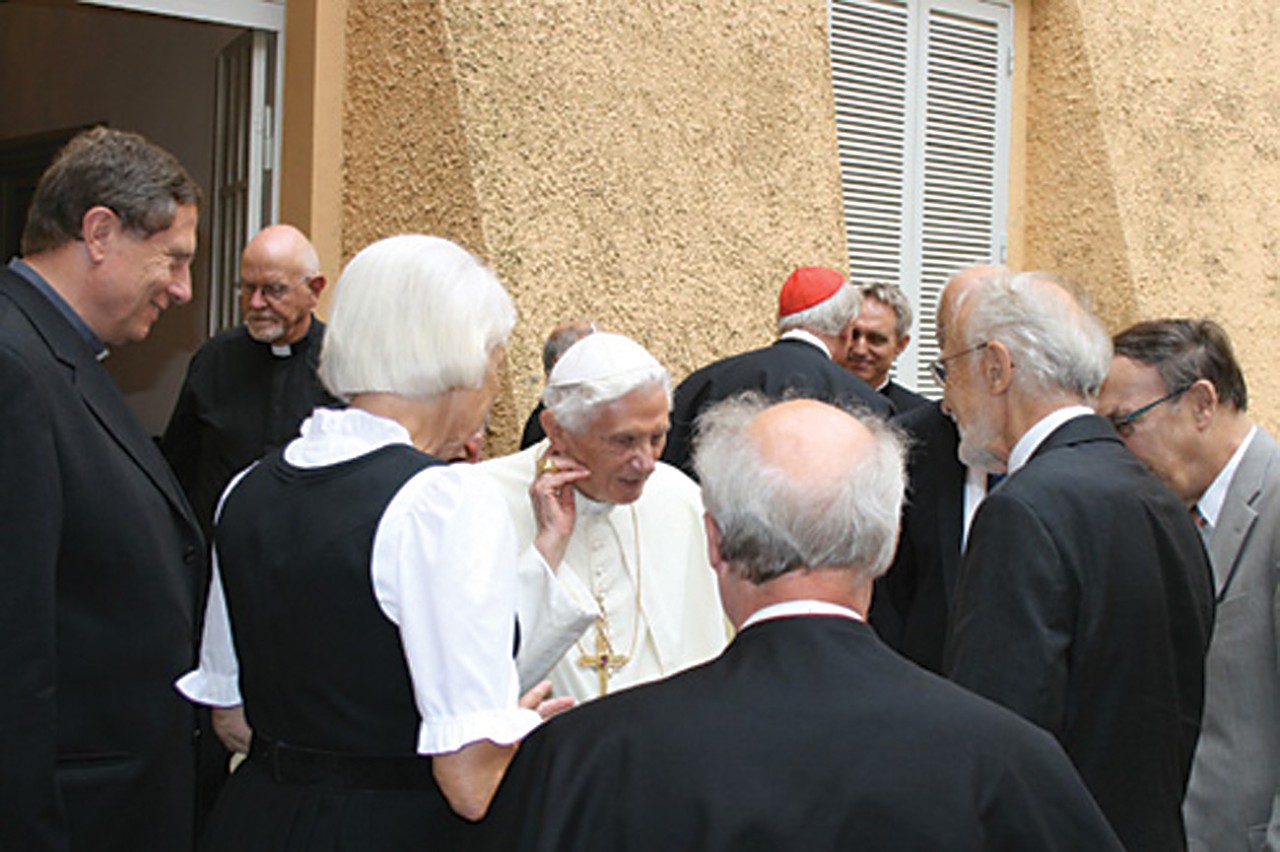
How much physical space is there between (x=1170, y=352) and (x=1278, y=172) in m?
6.11

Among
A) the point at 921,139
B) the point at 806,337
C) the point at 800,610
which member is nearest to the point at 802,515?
the point at 800,610

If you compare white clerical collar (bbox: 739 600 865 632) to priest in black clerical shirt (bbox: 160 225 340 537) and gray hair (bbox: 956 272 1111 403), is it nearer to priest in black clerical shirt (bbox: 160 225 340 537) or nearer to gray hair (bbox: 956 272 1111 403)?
gray hair (bbox: 956 272 1111 403)

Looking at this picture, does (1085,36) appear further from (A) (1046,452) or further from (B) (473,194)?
(A) (1046,452)

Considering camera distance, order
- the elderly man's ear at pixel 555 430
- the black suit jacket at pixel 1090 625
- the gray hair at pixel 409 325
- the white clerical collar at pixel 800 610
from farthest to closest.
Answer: the elderly man's ear at pixel 555 430, the black suit jacket at pixel 1090 625, the gray hair at pixel 409 325, the white clerical collar at pixel 800 610

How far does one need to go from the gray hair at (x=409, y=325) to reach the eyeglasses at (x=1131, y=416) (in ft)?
5.61

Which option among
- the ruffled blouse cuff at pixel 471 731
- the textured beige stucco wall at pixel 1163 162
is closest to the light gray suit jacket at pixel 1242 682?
the ruffled blouse cuff at pixel 471 731

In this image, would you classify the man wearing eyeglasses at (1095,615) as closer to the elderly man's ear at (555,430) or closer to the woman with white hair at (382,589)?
the woman with white hair at (382,589)

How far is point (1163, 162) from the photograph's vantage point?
831 centimetres

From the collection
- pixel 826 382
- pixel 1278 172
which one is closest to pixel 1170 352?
pixel 826 382

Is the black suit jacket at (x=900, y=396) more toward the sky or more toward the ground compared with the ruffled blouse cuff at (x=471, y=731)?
more toward the sky

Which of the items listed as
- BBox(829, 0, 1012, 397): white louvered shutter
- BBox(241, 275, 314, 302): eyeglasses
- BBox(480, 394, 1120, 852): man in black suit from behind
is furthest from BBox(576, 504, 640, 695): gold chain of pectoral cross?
BBox(829, 0, 1012, 397): white louvered shutter

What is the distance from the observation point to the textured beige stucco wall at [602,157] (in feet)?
18.4

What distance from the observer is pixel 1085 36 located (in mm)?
8070

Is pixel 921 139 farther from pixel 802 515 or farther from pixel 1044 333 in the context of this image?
pixel 802 515
